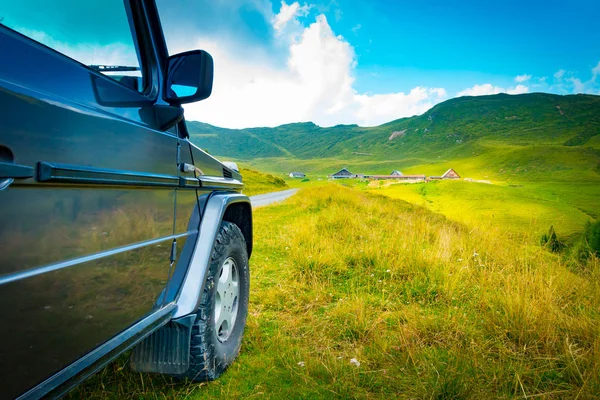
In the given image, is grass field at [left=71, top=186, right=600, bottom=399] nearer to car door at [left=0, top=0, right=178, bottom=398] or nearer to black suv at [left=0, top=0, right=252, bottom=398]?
black suv at [left=0, top=0, right=252, bottom=398]

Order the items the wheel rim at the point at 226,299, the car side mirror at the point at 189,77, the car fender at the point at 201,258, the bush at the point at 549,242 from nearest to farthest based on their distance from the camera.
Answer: the car side mirror at the point at 189,77 → the car fender at the point at 201,258 → the wheel rim at the point at 226,299 → the bush at the point at 549,242

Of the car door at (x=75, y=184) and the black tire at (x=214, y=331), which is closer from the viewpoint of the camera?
the car door at (x=75, y=184)

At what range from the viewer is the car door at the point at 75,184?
0.94 m

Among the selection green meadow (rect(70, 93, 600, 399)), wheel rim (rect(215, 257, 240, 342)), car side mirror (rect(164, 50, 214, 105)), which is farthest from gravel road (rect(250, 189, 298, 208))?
car side mirror (rect(164, 50, 214, 105))

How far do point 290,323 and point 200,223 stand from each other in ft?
5.49

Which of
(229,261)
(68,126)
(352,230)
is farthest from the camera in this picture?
(352,230)

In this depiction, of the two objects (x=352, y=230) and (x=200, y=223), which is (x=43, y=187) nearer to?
(x=200, y=223)

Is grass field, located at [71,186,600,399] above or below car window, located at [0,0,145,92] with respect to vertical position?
below

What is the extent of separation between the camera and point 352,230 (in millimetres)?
6730

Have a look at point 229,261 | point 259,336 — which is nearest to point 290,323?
point 259,336

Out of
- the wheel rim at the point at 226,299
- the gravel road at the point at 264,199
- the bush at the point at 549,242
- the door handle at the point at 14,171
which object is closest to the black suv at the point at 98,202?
the door handle at the point at 14,171

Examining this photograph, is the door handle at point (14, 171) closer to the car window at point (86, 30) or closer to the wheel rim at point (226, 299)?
the car window at point (86, 30)

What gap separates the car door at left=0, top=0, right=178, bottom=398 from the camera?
36.9 inches

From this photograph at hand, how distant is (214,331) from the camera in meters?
2.22
